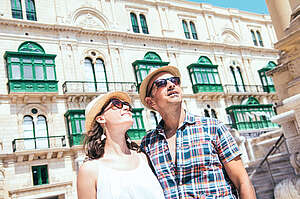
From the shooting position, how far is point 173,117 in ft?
9.12

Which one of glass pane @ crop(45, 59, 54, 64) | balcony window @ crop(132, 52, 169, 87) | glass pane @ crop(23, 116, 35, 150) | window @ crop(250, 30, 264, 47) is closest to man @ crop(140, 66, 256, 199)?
glass pane @ crop(23, 116, 35, 150)

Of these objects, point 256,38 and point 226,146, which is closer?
point 226,146

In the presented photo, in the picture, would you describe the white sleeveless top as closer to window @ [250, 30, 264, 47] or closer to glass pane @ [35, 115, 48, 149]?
glass pane @ [35, 115, 48, 149]

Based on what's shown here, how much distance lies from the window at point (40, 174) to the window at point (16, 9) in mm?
10837

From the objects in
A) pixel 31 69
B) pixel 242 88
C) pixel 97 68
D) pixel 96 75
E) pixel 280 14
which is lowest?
pixel 280 14

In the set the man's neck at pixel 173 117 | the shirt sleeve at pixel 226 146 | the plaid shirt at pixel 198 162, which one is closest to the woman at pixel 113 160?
the plaid shirt at pixel 198 162

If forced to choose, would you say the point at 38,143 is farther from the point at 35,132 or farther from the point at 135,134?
the point at 135,134

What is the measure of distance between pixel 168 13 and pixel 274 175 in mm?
23583

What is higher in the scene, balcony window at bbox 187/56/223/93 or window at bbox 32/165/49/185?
balcony window at bbox 187/56/223/93

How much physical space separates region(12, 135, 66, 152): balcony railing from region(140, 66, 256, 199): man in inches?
679

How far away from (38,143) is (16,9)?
9.94 m

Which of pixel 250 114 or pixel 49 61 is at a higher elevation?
pixel 49 61

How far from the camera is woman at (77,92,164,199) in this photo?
2.46m

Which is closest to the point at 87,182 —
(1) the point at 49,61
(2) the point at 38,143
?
(2) the point at 38,143
